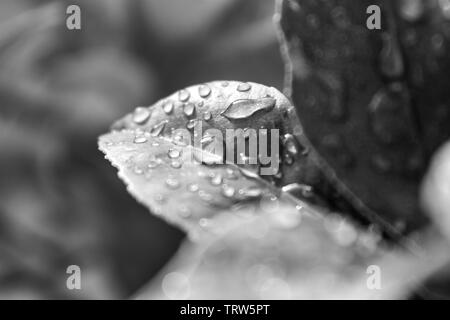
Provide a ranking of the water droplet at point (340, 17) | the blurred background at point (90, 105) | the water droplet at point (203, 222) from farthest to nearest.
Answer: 1. the blurred background at point (90, 105)
2. the water droplet at point (340, 17)
3. the water droplet at point (203, 222)

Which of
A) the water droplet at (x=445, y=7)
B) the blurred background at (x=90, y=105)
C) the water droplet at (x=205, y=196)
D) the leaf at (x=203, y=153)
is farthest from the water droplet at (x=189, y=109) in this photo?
the blurred background at (x=90, y=105)

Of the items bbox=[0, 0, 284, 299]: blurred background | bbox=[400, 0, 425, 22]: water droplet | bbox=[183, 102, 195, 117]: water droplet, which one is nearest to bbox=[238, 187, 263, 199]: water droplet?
bbox=[183, 102, 195, 117]: water droplet

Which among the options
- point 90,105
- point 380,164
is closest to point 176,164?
point 380,164

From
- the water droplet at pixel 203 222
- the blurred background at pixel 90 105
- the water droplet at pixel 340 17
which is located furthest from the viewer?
the blurred background at pixel 90 105

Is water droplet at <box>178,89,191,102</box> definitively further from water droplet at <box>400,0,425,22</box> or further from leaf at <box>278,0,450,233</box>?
water droplet at <box>400,0,425,22</box>

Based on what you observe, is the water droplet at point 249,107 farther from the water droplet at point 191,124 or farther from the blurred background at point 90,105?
the blurred background at point 90,105
